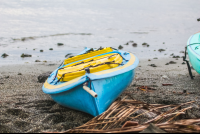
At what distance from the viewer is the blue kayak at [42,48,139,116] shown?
11.8 feet

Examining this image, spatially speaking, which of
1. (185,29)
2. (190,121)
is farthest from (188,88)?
(185,29)

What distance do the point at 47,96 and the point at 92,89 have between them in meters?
2.31

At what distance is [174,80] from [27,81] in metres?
5.04

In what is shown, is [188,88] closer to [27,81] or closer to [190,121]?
[190,121]

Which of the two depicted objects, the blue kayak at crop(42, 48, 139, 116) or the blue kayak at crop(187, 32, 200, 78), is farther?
the blue kayak at crop(187, 32, 200, 78)

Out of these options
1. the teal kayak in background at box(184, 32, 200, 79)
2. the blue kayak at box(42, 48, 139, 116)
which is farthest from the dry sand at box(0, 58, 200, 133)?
the teal kayak in background at box(184, 32, 200, 79)

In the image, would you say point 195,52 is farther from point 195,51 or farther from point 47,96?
point 47,96

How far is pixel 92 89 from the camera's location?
3566 mm

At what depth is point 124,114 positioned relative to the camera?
3500mm

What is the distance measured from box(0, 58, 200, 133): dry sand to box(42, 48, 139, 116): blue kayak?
33 centimetres

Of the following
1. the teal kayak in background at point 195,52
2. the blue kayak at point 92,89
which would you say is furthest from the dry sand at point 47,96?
the teal kayak in background at point 195,52

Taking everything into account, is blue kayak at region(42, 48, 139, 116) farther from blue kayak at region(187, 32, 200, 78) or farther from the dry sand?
blue kayak at region(187, 32, 200, 78)

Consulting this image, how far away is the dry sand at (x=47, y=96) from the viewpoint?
3.71 metres

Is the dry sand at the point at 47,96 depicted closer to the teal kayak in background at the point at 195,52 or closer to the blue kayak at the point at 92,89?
the blue kayak at the point at 92,89
